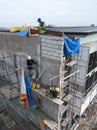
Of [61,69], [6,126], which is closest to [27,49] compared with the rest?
[61,69]

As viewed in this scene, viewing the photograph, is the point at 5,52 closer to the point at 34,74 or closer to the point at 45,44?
the point at 34,74

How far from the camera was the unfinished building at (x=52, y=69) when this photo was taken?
32.4ft

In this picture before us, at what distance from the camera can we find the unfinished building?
32.4 ft

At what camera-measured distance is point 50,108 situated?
1148 centimetres

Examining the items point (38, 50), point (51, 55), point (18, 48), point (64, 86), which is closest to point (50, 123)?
point (64, 86)

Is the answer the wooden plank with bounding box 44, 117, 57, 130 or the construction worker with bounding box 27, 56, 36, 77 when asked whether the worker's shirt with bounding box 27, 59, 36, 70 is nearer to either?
the construction worker with bounding box 27, 56, 36, 77

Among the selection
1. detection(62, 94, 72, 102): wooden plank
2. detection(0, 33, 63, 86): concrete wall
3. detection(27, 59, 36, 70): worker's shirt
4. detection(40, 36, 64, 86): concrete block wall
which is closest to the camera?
detection(40, 36, 64, 86): concrete block wall

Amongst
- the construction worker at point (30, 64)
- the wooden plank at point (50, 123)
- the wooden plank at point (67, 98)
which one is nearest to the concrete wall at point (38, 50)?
the construction worker at point (30, 64)

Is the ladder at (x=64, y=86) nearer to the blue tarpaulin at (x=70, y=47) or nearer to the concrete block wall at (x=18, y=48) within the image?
the blue tarpaulin at (x=70, y=47)

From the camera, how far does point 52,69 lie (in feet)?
33.5

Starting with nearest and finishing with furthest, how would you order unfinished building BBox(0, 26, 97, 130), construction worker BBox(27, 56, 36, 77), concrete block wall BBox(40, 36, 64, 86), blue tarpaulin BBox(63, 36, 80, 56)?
concrete block wall BBox(40, 36, 64, 86), blue tarpaulin BBox(63, 36, 80, 56), unfinished building BBox(0, 26, 97, 130), construction worker BBox(27, 56, 36, 77)

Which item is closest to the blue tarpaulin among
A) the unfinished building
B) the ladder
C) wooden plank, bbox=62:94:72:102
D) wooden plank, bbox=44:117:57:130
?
the unfinished building

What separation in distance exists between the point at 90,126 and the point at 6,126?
10.4m

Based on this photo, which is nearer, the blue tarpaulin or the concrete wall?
the blue tarpaulin
